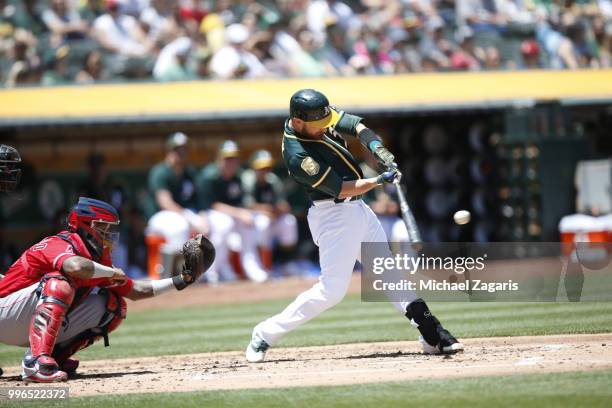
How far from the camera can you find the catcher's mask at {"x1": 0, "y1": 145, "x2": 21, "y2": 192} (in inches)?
268

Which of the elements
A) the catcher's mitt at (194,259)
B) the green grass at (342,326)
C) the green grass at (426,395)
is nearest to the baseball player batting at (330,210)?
the catcher's mitt at (194,259)

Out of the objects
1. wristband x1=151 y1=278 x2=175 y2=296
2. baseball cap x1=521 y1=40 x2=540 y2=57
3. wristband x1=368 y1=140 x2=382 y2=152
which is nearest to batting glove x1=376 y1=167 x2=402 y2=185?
wristband x1=368 y1=140 x2=382 y2=152

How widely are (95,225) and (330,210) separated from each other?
1.51m

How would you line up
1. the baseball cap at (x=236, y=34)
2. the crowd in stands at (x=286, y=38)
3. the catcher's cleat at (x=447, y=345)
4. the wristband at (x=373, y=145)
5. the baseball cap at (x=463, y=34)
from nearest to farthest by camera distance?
the wristband at (x=373, y=145) → the catcher's cleat at (x=447, y=345) → the crowd in stands at (x=286, y=38) → the baseball cap at (x=236, y=34) → the baseball cap at (x=463, y=34)

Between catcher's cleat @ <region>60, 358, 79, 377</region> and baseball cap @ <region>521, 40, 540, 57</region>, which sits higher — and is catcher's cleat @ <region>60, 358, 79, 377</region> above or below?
below

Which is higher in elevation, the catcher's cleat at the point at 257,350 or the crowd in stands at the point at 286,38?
the crowd in stands at the point at 286,38

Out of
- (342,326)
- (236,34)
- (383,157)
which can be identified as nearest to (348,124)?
(383,157)

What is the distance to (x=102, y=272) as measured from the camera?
6258 mm

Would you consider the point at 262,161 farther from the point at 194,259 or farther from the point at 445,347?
the point at 445,347

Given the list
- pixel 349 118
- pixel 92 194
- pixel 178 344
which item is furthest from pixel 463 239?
pixel 349 118

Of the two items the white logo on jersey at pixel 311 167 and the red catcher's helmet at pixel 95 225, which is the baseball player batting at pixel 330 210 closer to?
the white logo on jersey at pixel 311 167

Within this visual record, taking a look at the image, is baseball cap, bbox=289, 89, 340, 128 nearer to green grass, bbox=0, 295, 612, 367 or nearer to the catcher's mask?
the catcher's mask

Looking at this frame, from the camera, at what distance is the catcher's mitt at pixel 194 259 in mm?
6605

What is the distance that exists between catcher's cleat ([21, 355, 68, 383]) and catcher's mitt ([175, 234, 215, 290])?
37.6 inches
